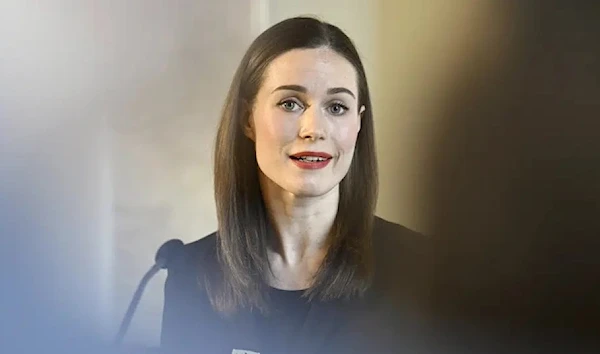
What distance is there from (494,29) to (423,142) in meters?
0.14

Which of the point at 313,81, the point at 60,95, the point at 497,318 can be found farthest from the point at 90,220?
the point at 497,318

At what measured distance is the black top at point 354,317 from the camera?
2.31 feet

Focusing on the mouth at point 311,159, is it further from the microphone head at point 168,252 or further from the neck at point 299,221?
the microphone head at point 168,252

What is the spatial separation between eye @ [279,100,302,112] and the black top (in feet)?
0.49

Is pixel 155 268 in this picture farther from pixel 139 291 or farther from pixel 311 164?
pixel 311 164

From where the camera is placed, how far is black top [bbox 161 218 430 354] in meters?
0.70

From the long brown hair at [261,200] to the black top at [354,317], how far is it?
0.04 ft

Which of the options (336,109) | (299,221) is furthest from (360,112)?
(299,221)

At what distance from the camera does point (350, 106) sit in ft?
2.26

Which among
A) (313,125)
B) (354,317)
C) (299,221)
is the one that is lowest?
(354,317)

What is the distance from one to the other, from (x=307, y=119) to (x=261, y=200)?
107mm

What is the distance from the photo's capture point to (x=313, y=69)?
677 mm

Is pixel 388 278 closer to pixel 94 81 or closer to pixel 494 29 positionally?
pixel 494 29

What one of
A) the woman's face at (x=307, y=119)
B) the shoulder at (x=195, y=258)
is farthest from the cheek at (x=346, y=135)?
the shoulder at (x=195, y=258)
